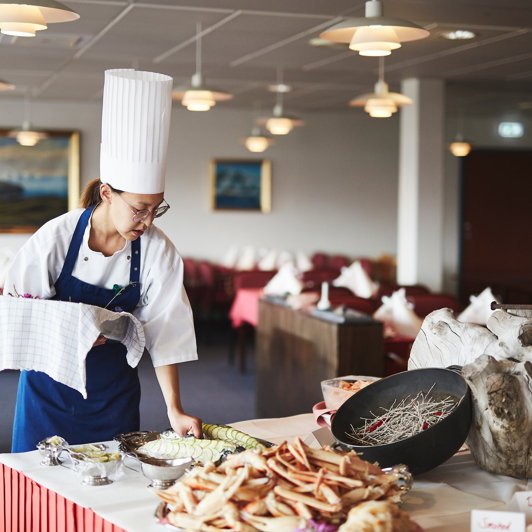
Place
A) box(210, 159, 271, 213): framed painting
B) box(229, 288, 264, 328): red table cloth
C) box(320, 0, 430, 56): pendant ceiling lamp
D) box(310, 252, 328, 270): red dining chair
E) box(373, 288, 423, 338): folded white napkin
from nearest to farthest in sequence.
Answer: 1. box(320, 0, 430, 56): pendant ceiling lamp
2. box(373, 288, 423, 338): folded white napkin
3. box(229, 288, 264, 328): red table cloth
4. box(210, 159, 271, 213): framed painting
5. box(310, 252, 328, 270): red dining chair

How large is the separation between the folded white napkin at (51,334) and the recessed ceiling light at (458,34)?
13.0 feet

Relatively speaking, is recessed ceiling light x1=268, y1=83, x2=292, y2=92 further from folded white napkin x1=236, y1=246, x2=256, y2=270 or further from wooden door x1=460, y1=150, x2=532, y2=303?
wooden door x1=460, y1=150, x2=532, y2=303

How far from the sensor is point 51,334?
1.65 m

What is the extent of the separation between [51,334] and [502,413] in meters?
1.03

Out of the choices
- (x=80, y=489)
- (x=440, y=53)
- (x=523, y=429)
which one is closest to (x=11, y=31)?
(x=80, y=489)

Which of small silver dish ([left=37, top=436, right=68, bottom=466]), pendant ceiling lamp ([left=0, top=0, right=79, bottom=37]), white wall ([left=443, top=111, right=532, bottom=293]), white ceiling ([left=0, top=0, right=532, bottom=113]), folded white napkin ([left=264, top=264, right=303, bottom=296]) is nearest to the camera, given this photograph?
small silver dish ([left=37, top=436, right=68, bottom=466])

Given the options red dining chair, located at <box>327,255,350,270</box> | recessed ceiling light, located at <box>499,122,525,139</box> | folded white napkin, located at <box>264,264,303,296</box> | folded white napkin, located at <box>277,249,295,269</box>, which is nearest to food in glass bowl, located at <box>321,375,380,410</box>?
folded white napkin, located at <box>264,264,303,296</box>

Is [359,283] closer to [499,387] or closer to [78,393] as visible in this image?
[78,393]

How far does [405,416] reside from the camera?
160 cm

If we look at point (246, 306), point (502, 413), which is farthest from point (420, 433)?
point (246, 306)

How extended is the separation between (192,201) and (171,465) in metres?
7.81

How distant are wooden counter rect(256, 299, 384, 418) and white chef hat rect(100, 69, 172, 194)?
2044mm

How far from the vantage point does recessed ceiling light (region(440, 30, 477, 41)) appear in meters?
4.89

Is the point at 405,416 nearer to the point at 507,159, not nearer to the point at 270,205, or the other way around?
the point at 270,205
